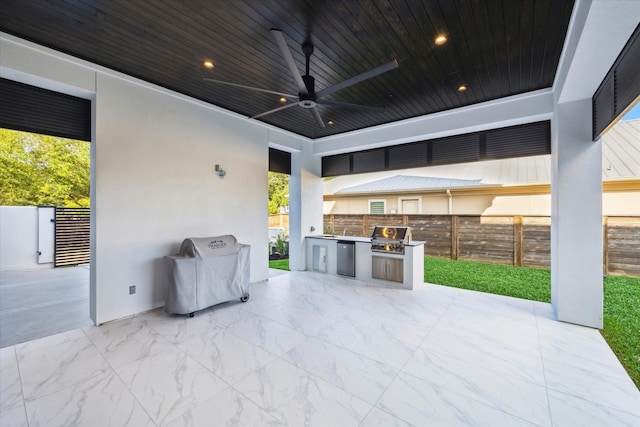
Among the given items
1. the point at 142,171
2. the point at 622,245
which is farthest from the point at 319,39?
the point at 622,245

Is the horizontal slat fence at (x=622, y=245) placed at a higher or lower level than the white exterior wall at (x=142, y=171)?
lower

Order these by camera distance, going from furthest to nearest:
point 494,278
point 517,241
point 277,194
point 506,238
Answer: point 277,194, point 506,238, point 517,241, point 494,278

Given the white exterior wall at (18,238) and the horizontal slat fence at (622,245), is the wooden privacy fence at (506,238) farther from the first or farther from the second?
the white exterior wall at (18,238)

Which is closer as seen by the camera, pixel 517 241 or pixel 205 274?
pixel 205 274

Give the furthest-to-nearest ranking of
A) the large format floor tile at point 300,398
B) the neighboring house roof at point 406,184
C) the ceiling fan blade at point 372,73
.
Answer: the neighboring house roof at point 406,184, the ceiling fan blade at point 372,73, the large format floor tile at point 300,398

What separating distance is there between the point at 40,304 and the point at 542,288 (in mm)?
8666

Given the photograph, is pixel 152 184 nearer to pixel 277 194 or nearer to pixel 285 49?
pixel 285 49

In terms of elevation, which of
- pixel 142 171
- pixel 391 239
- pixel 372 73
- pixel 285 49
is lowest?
pixel 391 239

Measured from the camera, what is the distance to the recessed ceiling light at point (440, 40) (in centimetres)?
279

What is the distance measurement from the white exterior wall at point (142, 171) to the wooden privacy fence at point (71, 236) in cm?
583

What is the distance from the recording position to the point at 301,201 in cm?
633

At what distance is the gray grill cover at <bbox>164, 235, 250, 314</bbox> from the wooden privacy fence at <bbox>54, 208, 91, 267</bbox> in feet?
20.5

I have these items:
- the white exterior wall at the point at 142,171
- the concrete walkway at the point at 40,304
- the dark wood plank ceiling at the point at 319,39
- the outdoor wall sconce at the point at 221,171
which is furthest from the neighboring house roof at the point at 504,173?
the concrete walkway at the point at 40,304

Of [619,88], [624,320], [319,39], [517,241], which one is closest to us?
[619,88]
